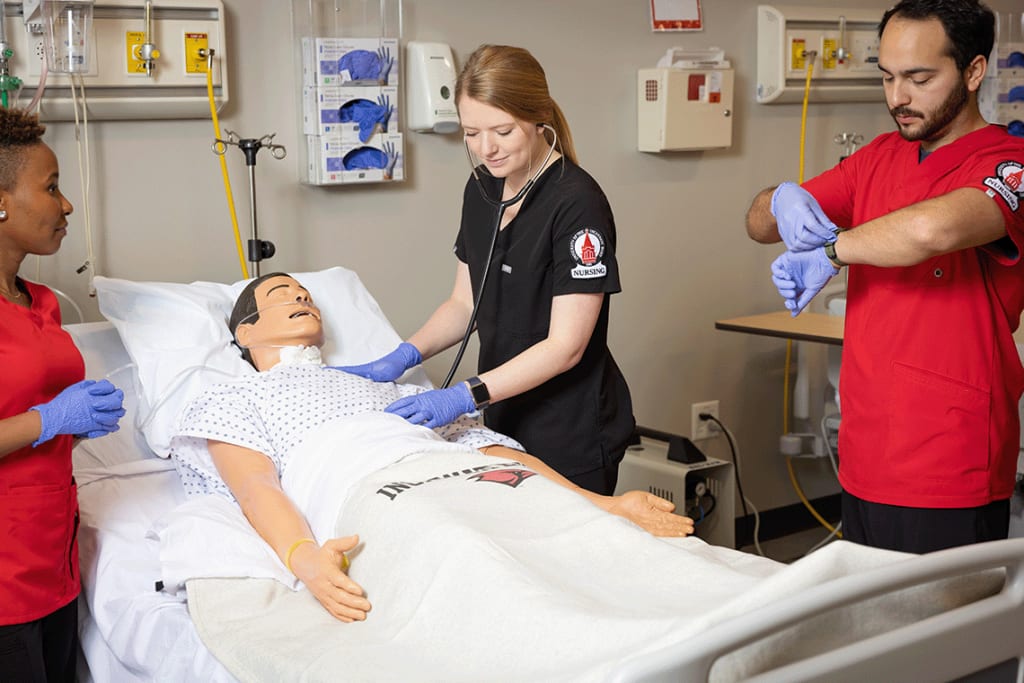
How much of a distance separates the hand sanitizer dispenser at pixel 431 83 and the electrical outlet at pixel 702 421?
1.29m

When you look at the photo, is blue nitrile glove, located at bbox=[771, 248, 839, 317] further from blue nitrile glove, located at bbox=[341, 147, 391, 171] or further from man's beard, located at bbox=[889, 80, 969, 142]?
blue nitrile glove, located at bbox=[341, 147, 391, 171]

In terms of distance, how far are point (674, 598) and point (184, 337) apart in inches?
52.5

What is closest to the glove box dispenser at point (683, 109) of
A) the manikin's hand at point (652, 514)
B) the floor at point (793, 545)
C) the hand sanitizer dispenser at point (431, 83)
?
the hand sanitizer dispenser at point (431, 83)

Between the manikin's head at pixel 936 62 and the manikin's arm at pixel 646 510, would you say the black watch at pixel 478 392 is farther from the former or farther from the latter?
the manikin's head at pixel 936 62

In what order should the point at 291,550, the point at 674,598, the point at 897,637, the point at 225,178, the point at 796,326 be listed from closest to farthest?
1. the point at 897,637
2. the point at 674,598
3. the point at 291,550
4. the point at 225,178
5. the point at 796,326

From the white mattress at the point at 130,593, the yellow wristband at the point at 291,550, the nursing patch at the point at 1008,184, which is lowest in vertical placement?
the white mattress at the point at 130,593

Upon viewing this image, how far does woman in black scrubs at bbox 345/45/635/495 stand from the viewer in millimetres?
1911

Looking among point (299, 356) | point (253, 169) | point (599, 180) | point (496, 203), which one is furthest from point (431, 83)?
point (299, 356)

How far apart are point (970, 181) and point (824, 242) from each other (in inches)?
9.9

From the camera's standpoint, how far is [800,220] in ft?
6.10

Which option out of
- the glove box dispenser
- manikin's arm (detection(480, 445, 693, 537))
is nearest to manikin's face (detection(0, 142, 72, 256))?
manikin's arm (detection(480, 445, 693, 537))

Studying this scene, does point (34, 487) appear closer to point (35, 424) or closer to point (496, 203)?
point (35, 424)

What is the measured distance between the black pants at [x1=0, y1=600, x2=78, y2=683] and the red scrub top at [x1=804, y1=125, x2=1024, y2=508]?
4.57 feet

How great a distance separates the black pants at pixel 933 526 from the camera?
73.8 inches
